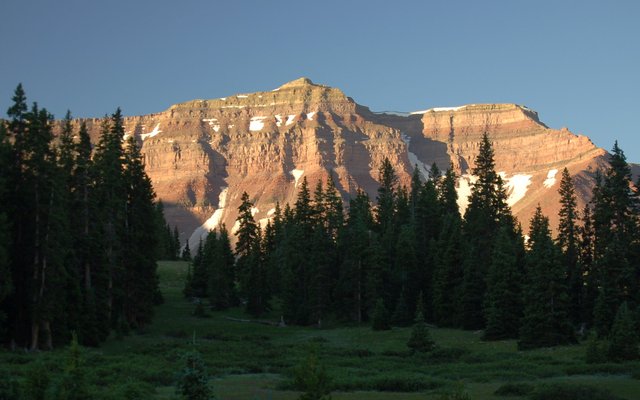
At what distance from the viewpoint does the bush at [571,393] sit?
28656 millimetres

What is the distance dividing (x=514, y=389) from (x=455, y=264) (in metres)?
40.1

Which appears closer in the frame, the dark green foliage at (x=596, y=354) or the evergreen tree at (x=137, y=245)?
the dark green foliage at (x=596, y=354)

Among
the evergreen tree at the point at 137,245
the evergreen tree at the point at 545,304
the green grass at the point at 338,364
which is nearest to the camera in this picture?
the green grass at the point at 338,364

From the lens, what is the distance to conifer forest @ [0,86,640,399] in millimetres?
35781

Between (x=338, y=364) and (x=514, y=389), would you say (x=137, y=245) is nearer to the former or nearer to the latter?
(x=338, y=364)

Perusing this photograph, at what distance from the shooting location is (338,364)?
46.5 metres

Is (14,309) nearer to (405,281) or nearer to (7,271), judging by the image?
(7,271)

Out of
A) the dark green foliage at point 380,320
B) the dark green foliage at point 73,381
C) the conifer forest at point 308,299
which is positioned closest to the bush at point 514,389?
the conifer forest at point 308,299

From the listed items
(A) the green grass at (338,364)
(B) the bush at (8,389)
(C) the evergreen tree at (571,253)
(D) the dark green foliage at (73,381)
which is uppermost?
(C) the evergreen tree at (571,253)

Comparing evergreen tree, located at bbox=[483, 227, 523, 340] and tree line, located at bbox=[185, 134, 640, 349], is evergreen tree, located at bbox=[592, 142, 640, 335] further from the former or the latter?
evergreen tree, located at bbox=[483, 227, 523, 340]

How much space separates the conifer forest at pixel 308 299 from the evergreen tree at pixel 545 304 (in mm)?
132

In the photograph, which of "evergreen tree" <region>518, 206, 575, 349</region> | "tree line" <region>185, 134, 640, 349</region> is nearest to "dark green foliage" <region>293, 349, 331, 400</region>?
"tree line" <region>185, 134, 640, 349</region>

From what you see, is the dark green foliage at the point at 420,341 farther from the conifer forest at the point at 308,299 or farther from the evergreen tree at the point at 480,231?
the evergreen tree at the point at 480,231

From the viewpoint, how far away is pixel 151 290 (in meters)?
64.4
